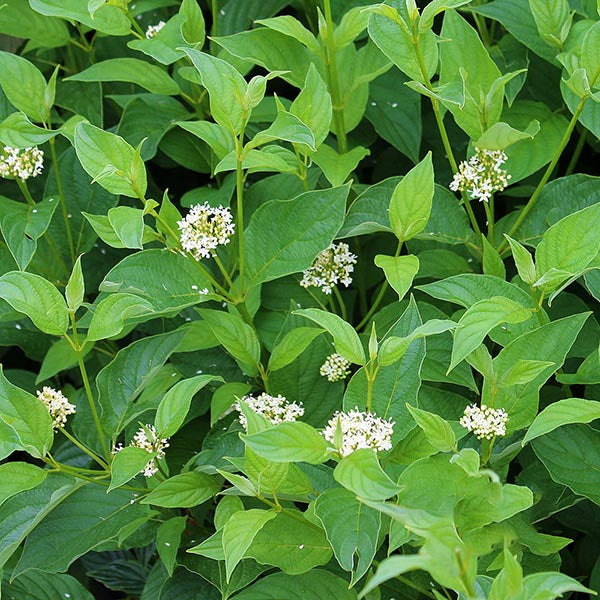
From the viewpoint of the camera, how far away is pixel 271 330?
1145mm

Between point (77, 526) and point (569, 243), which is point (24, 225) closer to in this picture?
point (77, 526)

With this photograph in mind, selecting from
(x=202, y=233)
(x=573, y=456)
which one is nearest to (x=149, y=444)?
(x=202, y=233)

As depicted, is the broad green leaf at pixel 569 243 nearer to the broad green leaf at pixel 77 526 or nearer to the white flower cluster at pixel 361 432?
the white flower cluster at pixel 361 432

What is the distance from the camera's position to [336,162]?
1122 mm

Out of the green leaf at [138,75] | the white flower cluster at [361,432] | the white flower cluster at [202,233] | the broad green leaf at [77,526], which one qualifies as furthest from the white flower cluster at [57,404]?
the green leaf at [138,75]

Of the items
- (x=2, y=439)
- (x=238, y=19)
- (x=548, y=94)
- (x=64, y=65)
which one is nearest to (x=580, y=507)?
(x=548, y=94)

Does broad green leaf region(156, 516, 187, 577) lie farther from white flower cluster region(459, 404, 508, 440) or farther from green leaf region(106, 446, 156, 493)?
white flower cluster region(459, 404, 508, 440)

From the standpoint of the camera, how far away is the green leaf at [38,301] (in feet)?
2.99

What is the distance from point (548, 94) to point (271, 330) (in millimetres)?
546

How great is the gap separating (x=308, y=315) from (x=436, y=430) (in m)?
0.16

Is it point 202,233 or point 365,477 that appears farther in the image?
point 202,233

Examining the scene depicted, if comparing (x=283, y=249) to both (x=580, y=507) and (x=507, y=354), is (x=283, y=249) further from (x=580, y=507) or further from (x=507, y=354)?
(x=580, y=507)

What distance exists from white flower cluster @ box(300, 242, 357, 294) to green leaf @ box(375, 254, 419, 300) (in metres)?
0.11

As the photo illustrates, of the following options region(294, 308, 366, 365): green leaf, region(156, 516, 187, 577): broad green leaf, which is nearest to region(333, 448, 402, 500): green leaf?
region(294, 308, 366, 365): green leaf
